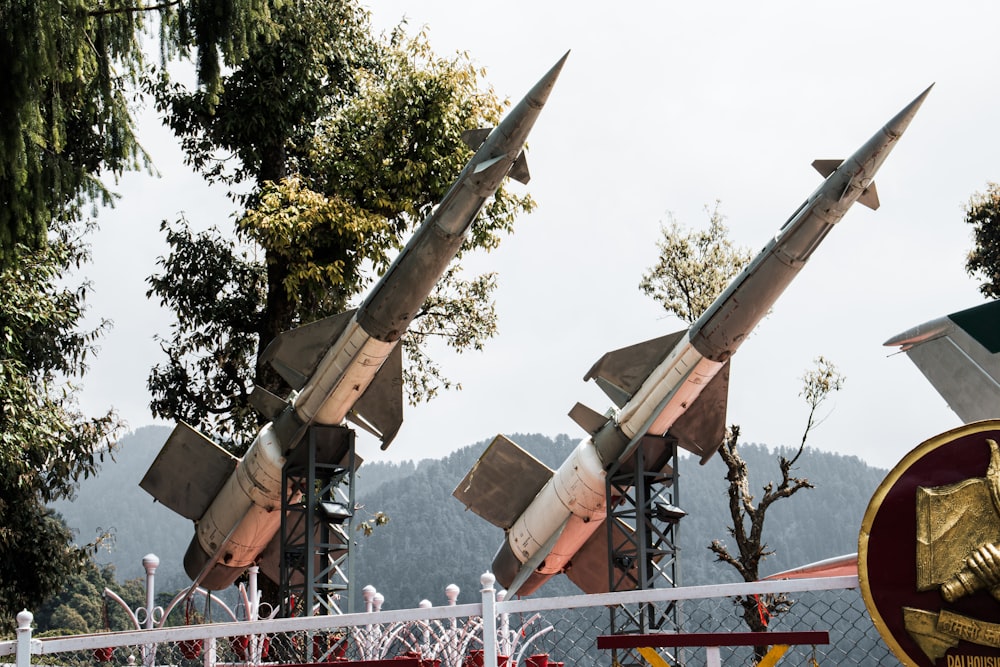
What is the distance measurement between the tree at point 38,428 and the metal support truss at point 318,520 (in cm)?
493

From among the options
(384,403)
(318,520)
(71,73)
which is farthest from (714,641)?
(384,403)

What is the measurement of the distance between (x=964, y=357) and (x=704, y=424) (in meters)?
7.27

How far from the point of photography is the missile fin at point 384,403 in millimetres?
11102

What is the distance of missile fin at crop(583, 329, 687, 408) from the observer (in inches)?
426

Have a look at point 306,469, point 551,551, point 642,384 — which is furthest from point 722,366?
point 306,469

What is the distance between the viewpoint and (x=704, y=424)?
11.4 meters

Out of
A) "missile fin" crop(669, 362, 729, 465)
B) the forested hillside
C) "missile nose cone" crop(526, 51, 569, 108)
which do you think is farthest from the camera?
the forested hillside

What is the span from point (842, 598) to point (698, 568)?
4748 centimetres

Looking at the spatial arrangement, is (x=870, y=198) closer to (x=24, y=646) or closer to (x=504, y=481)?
(x=504, y=481)

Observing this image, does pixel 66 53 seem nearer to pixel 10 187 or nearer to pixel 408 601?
pixel 10 187

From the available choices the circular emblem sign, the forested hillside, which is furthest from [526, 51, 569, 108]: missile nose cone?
the forested hillside

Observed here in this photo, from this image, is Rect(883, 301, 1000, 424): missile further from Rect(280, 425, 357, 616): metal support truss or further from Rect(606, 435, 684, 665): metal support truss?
Rect(280, 425, 357, 616): metal support truss

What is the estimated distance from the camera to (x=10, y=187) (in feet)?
22.9

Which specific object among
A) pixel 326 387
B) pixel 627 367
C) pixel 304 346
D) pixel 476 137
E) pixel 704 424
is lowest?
pixel 326 387
